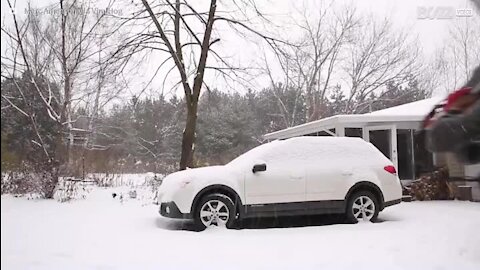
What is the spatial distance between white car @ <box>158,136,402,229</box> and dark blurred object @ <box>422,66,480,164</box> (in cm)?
244

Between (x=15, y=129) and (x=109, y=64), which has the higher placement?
(x=109, y=64)

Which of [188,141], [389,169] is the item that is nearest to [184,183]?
[188,141]

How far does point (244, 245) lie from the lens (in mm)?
3594

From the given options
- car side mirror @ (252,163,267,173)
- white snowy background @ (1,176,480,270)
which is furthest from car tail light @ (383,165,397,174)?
car side mirror @ (252,163,267,173)

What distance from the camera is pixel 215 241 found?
3787 millimetres

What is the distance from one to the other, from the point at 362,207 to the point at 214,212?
5.62 feet

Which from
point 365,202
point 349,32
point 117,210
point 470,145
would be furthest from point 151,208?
point 470,145

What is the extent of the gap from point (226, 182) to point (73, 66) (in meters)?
2.49

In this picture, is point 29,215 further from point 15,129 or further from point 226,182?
point 226,182

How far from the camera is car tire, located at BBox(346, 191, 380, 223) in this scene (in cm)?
490

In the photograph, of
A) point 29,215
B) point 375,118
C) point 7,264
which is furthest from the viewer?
point 375,118

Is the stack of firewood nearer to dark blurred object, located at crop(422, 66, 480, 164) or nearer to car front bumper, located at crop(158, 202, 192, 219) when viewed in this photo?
car front bumper, located at crop(158, 202, 192, 219)

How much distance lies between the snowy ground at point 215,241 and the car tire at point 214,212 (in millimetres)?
176

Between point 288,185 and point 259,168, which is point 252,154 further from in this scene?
point 288,185
